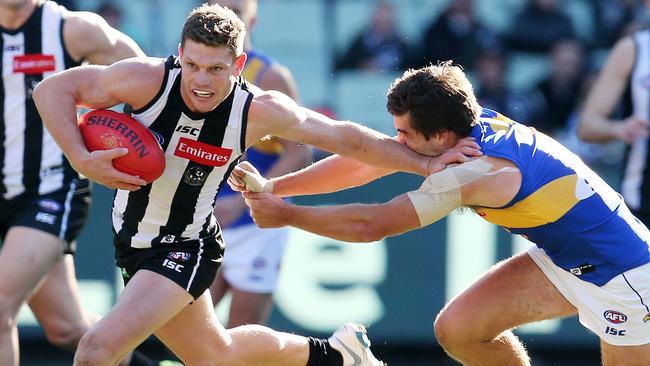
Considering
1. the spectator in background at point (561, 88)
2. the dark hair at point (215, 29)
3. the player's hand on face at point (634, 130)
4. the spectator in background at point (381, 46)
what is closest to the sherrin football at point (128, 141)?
the dark hair at point (215, 29)

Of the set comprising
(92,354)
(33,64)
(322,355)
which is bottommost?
(322,355)

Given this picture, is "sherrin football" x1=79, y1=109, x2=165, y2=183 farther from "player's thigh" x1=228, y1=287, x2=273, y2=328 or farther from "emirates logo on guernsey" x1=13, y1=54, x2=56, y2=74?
"player's thigh" x1=228, y1=287, x2=273, y2=328

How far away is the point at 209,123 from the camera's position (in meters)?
5.69

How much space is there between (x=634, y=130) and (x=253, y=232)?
2.48 metres

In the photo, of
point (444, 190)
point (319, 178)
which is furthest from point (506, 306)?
point (319, 178)

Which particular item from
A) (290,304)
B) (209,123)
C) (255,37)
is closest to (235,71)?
(209,123)

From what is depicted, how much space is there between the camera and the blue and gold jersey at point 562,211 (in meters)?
5.74

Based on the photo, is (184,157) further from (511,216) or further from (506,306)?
(506,306)

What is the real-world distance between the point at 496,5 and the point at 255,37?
244 cm

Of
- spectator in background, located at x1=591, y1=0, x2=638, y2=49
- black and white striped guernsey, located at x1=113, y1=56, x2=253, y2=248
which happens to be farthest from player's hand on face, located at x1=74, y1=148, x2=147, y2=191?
spectator in background, located at x1=591, y1=0, x2=638, y2=49

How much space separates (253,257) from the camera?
7.77m

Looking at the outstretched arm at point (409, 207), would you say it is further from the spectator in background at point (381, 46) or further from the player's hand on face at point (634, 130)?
the spectator in background at point (381, 46)

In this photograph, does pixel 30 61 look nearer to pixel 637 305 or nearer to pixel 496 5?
pixel 637 305

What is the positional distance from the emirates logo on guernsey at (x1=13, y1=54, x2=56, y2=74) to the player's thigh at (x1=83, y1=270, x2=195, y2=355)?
1.73 metres
